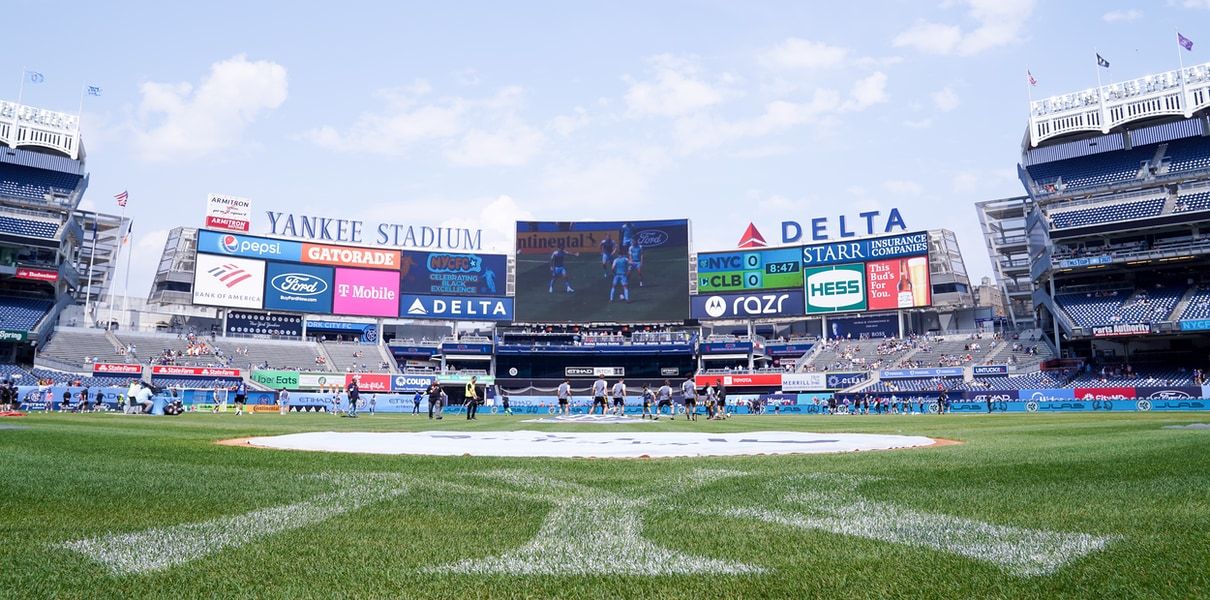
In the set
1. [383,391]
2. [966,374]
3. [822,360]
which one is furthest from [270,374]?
[966,374]

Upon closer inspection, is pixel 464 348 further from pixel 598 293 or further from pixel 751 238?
pixel 751 238

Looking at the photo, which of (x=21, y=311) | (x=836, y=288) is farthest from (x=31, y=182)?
(x=836, y=288)

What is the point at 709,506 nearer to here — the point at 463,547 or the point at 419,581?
the point at 463,547

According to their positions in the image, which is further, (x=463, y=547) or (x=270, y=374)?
(x=270, y=374)

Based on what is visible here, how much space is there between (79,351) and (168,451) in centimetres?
5781

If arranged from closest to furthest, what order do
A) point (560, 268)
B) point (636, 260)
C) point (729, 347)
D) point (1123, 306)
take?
point (1123, 306), point (729, 347), point (636, 260), point (560, 268)

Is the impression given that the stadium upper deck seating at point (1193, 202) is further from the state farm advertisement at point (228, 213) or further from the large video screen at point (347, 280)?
the state farm advertisement at point (228, 213)

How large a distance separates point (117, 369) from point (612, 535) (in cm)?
6257

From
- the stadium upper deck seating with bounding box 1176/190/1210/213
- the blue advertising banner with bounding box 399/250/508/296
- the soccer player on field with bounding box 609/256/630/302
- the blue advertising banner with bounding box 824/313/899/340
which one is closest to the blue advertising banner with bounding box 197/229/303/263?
the blue advertising banner with bounding box 399/250/508/296

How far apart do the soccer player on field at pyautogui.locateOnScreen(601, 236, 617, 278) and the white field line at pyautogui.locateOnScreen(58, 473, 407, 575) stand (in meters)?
66.4

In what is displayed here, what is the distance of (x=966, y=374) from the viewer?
182ft

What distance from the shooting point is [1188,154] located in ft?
178

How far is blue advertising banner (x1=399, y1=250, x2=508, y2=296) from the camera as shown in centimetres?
7275

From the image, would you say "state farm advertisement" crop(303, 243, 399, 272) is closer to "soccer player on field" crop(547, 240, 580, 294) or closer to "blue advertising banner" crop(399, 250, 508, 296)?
"blue advertising banner" crop(399, 250, 508, 296)
